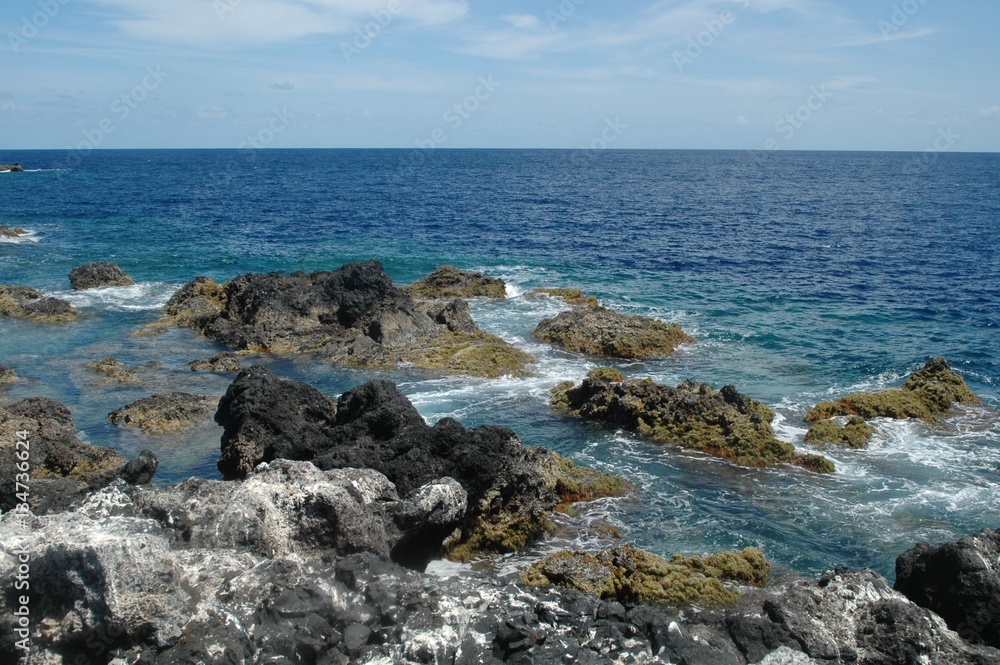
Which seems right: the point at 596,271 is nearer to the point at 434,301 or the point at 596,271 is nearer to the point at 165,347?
the point at 434,301

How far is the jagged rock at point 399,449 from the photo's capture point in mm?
17875

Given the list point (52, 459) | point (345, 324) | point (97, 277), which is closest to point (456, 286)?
point (345, 324)

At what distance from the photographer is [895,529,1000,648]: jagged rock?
1395 cm

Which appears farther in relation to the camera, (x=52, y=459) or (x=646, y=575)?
(x=52, y=459)

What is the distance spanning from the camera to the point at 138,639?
39.1ft

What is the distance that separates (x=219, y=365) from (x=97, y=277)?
70.8 feet

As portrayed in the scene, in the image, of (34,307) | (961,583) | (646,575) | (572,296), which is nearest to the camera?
(961,583)

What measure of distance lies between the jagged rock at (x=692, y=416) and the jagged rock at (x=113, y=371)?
55.3 ft

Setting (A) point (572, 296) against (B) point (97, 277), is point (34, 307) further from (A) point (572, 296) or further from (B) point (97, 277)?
(A) point (572, 296)

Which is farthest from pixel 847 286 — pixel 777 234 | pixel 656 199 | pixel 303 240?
pixel 656 199

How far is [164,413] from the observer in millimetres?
25531

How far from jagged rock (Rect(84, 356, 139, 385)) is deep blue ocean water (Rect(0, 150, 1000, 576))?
2.25 feet

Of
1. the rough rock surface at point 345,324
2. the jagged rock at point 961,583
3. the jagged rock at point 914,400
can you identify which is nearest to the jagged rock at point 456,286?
the rough rock surface at point 345,324

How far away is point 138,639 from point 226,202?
96.4m
